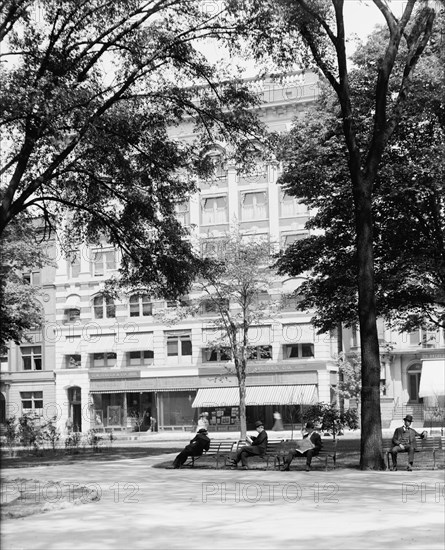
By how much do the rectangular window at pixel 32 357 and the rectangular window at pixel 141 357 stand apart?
7965mm

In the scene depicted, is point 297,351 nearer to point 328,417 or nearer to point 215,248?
point 215,248

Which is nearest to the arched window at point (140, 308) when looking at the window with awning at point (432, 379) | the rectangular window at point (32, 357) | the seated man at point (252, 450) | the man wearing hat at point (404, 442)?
the rectangular window at point (32, 357)

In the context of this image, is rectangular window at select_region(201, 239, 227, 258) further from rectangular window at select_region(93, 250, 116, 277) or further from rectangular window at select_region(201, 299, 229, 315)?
rectangular window at select_region(93, 250, 116, 277)

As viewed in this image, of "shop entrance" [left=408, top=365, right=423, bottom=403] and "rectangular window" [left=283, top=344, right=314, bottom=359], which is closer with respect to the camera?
"rectangular window" [left=283, top=344, right=314, bottom=359]

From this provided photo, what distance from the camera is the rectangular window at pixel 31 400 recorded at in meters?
66.0

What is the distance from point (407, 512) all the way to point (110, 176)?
16.2m

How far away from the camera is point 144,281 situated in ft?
88.3

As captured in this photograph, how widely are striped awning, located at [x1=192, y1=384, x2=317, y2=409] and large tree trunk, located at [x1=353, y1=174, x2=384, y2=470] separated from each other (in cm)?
3548

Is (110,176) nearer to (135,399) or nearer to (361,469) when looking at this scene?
(361,469)

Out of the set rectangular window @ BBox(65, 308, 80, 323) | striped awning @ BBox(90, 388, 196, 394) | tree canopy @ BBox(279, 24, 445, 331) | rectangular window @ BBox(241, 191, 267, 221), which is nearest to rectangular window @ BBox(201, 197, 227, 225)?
rectangular window @ BBox(241, 191, 267, 221)

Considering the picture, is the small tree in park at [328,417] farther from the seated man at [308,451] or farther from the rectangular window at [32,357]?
the rectangular window at [32,357]

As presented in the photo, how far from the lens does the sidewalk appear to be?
998 centimetres

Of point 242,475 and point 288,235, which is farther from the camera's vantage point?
point 288,235

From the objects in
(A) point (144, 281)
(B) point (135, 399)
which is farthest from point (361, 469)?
(B) point (135, 399)
